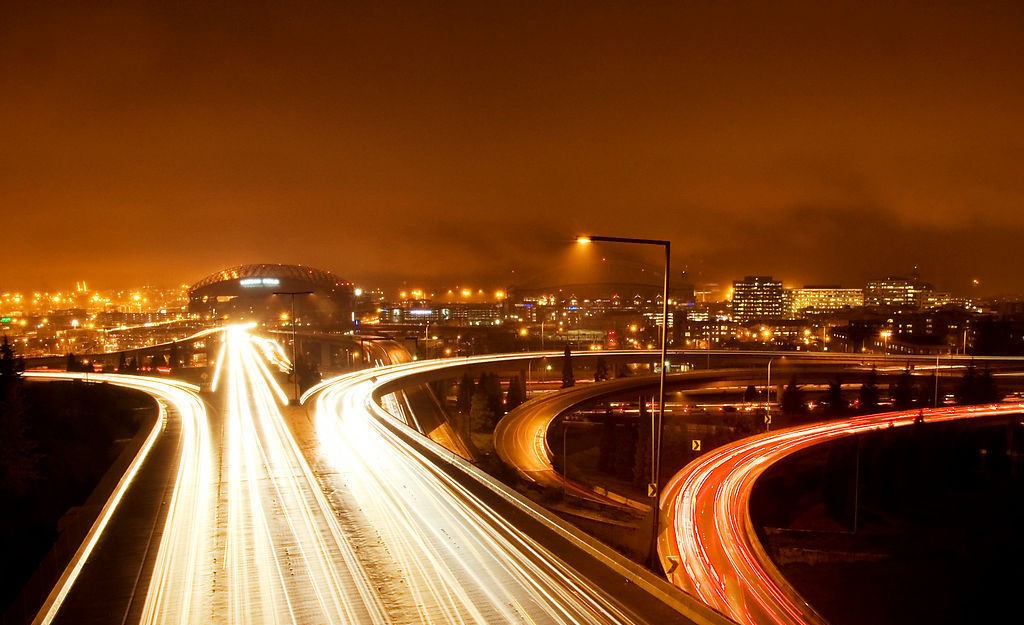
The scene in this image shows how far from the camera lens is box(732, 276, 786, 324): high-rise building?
122062mm

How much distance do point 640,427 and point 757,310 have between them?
333 feet

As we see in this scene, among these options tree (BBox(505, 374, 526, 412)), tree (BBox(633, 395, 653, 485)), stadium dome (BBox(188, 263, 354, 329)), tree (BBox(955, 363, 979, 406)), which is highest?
stadium dome (BBox(188, 263, 354, 329))

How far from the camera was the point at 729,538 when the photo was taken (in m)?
12.3

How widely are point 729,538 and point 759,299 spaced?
120 m

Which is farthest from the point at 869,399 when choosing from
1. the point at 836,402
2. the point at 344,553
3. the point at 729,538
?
the point at 344,553

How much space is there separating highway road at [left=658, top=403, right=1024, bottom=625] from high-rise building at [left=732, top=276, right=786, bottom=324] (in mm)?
105420

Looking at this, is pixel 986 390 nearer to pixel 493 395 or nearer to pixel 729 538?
pixel 493 395

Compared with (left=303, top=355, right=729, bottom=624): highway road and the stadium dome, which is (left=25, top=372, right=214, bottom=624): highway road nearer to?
(left=303, top=355, right=729, bottom=624): highway road

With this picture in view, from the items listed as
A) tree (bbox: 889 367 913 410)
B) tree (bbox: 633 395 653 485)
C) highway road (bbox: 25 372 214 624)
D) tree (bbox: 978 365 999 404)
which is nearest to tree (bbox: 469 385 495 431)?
tree (bbox: 633 395 653 485)

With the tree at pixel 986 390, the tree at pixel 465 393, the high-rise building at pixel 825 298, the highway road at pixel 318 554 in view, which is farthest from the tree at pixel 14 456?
the high-rise building at pixel 825 298

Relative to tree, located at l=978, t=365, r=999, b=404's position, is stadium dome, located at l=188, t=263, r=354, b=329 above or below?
above

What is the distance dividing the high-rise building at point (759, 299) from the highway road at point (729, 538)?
10542cm

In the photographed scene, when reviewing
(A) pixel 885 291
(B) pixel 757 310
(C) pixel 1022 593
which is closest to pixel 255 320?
(B) pixel 757 310

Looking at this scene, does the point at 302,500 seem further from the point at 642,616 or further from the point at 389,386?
the point at 389,386
